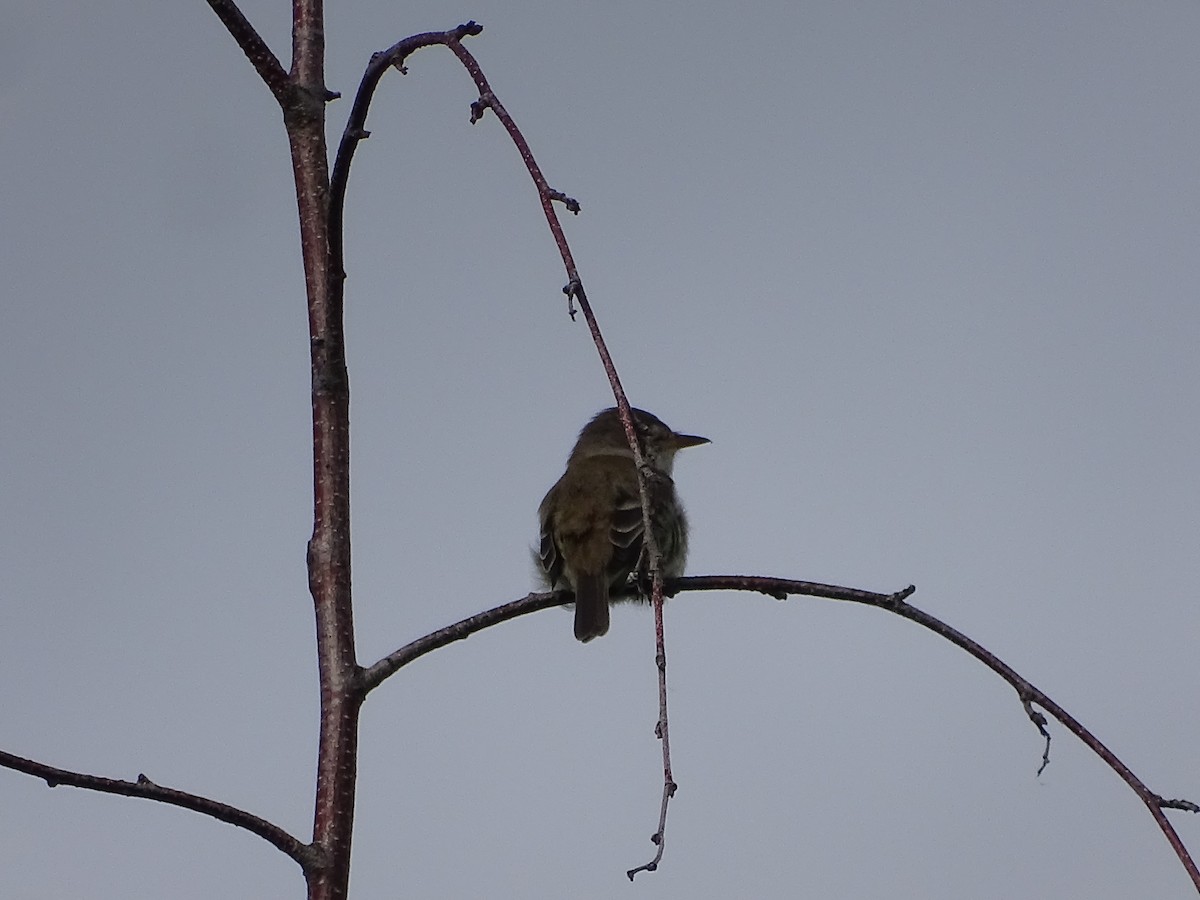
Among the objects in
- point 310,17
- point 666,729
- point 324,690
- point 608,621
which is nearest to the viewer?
point 666,729

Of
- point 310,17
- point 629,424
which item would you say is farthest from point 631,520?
point 629,424

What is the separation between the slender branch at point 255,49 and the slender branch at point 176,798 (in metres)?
1.35

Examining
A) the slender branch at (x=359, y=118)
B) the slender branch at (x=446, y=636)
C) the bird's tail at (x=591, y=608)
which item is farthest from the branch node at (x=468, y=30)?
the bird's tail at (x=591, y=608)

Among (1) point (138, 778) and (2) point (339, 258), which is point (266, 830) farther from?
(2) point (339, 258)

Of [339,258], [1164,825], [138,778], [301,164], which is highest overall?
[301,164]

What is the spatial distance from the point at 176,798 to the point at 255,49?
4.61ft

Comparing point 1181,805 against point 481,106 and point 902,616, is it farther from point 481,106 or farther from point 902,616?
point 481,106

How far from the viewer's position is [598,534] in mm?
6004

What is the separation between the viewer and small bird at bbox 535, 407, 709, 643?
5711 mm

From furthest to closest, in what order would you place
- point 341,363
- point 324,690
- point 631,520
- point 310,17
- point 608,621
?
point 631,520 → point 608,621 → point 310,17 → point 341,363 → point 324,690

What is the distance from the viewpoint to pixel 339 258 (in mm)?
2883

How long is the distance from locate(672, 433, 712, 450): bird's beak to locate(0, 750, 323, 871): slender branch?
6013mm

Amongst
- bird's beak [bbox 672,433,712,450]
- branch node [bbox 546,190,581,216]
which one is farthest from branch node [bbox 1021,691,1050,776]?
bird's beak [bbox 672,433,712,450]

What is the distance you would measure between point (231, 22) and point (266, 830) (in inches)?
58.2
